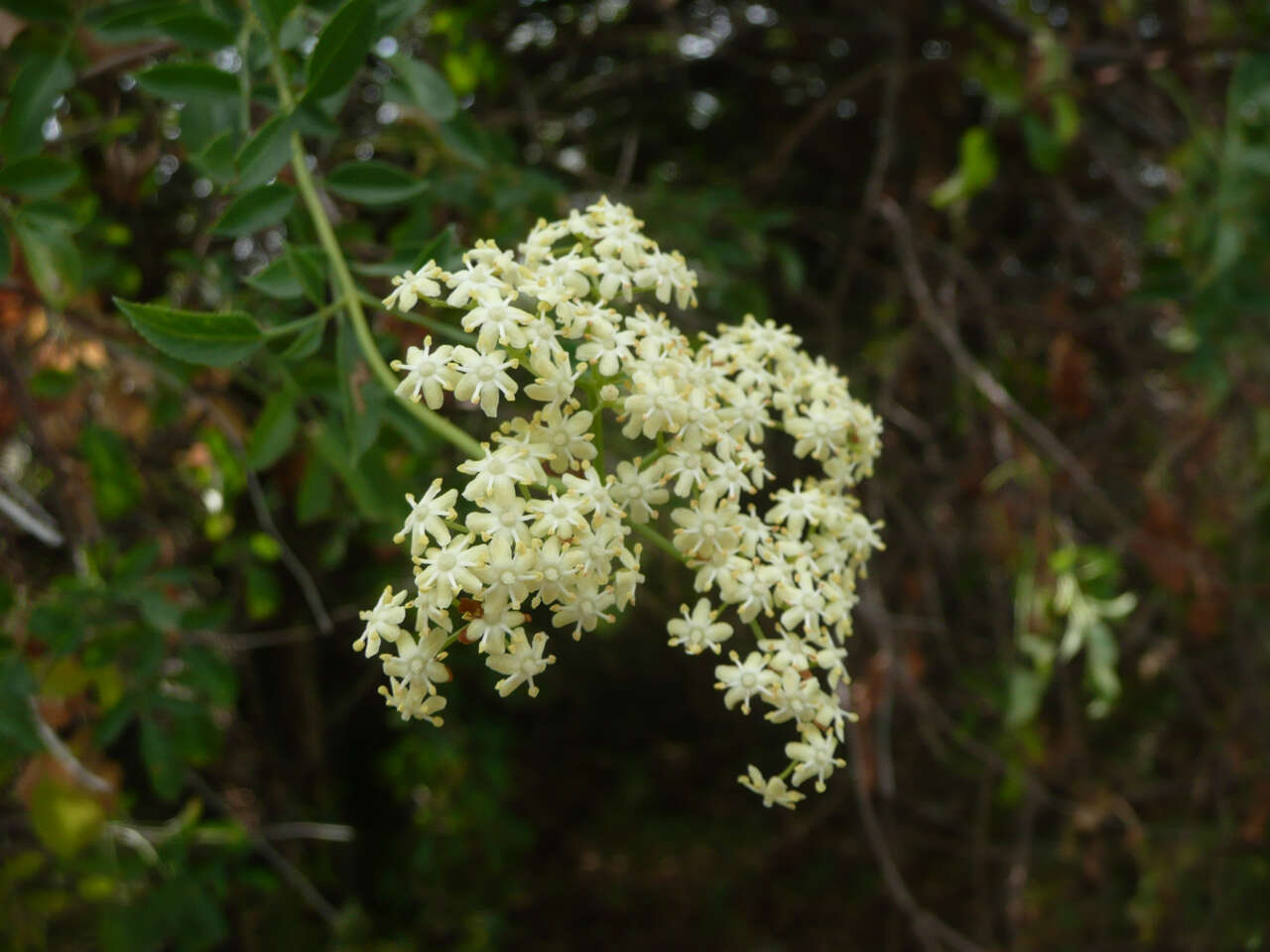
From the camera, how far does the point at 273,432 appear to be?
1231 mm

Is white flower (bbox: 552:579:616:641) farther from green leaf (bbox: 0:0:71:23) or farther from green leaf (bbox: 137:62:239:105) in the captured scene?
green leaf (bbox: 0:0:71:23)

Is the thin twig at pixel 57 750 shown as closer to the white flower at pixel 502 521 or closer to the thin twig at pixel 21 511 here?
the thin twig at pixel 21 511

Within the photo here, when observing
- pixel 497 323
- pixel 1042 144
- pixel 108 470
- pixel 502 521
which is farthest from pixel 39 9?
pixel 1042 144

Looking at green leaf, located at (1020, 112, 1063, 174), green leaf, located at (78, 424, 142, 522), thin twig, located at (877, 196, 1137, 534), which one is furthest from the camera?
thin twig, located at (877, 196, 1137, 534)

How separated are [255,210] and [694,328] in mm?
1288

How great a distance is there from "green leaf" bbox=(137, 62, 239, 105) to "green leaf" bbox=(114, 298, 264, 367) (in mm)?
287

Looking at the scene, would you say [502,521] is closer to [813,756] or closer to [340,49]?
[813,756]

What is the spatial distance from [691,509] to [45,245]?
0.82 m

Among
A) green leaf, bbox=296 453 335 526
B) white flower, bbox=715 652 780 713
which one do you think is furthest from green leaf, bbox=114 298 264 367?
green leaf, bbox=296 453 335 526

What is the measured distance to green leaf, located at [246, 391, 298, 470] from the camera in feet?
4.00

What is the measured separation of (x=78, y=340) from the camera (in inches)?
61.7

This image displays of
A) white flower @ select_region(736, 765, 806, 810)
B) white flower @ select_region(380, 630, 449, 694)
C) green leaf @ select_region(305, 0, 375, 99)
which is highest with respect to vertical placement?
green leaf @ select_region(305, 0, 375, 99)

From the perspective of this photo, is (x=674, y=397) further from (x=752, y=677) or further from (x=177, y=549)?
(x=177, y=549)

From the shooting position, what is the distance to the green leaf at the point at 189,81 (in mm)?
1022
